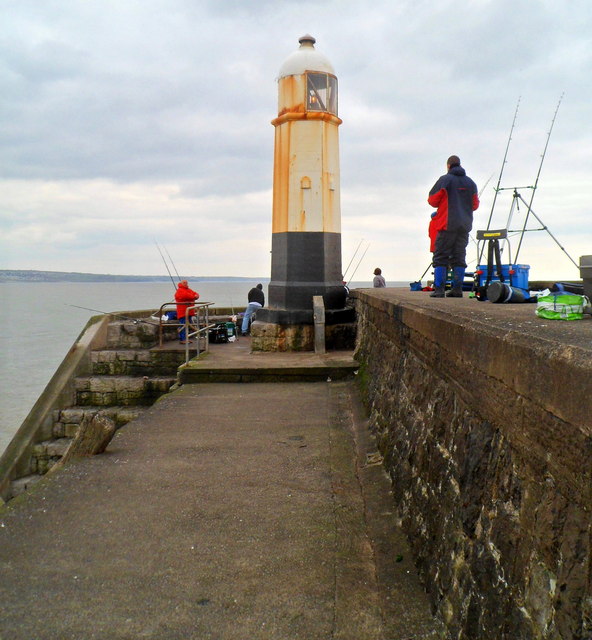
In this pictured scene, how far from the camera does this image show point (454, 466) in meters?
2.89

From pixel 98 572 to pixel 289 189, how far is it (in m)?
8.97

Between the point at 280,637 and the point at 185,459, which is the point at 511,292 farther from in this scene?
the point at 280,637

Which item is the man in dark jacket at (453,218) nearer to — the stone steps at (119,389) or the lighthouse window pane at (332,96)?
the lighthouse window pane at (332,96)

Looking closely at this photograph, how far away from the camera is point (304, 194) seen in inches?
447

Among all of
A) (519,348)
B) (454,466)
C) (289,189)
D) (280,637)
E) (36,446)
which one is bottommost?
(36,446)

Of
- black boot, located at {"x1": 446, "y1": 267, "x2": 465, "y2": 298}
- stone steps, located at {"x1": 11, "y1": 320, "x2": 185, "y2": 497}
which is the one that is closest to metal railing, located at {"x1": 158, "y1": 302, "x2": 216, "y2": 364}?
stone steps, located at {"x1": 11, "y1": 320, "x2": 185, "y2": 497}

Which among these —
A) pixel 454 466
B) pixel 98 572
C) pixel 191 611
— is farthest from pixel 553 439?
pixel 98 572

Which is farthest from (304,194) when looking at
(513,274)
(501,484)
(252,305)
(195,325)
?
(501,484)

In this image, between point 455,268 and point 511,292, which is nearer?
point 511,292

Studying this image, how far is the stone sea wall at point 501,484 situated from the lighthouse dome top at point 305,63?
8836mm

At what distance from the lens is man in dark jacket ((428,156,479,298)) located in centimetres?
707

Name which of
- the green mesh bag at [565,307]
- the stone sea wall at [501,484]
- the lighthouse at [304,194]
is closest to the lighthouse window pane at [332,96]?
the lighthouse at [304,194]

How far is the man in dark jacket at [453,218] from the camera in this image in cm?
707

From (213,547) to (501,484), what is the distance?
2.00m
